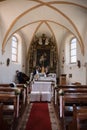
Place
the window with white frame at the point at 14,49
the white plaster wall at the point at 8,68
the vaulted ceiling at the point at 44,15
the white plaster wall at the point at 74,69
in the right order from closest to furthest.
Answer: the vaulted ceiling at the point at 44,15 < the white plaster wall at the point at 8,68 < the white plaster wall at the point at 74,69 < the window with white frame at the point at 14,49

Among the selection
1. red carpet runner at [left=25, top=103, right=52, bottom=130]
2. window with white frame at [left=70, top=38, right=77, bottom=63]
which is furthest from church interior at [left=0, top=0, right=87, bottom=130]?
red carpet runner at [left=25, top=103, right=52, bottom=130]

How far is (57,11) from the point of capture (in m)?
12.2

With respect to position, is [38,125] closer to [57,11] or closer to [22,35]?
[57,11]

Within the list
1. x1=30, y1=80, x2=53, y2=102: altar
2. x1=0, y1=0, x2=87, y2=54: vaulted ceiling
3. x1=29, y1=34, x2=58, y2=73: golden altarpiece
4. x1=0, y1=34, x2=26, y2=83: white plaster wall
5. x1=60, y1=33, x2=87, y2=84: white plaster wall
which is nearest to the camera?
x1=30, y1=80, x2=53, y2=102: altar

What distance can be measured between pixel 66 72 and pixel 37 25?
15.3 ft

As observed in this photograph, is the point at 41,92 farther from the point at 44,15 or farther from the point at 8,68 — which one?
the point at 44,15

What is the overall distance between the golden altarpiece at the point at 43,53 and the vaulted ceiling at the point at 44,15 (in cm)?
156

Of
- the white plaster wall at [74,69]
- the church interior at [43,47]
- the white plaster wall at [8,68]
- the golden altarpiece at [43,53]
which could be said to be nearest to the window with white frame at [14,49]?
the church interior at [43,47]

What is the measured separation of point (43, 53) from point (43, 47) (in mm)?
542

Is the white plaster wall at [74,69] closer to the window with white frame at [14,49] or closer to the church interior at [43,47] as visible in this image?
the church interior at [43,47]

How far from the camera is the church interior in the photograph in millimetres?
10641

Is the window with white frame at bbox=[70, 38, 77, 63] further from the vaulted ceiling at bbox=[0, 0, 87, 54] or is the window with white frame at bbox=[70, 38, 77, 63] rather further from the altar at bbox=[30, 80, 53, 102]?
the altar at bbox=[30, 80, 53, 102]

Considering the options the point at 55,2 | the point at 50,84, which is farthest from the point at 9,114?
the point at 55,2

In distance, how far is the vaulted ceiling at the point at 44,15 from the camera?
11133 millimetres
